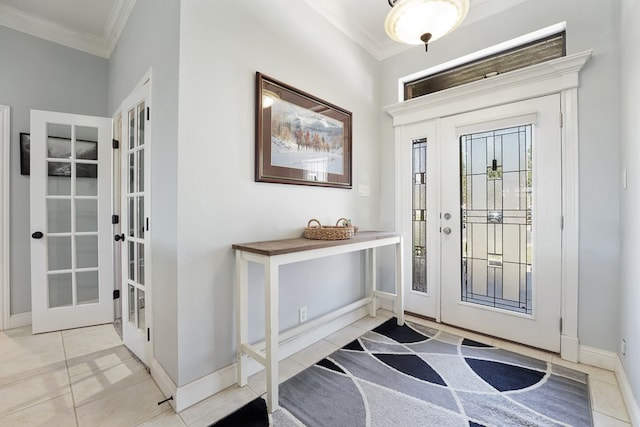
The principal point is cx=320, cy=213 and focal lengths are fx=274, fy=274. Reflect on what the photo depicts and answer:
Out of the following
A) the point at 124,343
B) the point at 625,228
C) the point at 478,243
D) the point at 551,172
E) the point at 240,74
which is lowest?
the point at 124,343

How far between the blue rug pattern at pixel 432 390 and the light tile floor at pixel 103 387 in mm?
116

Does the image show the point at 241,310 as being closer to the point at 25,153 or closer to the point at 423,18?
the point at 423,18

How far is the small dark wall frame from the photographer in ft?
8.59

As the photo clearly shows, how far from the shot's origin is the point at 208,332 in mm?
1638

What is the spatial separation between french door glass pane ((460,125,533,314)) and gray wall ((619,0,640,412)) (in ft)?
1.76

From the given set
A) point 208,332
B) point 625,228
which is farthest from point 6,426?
point 625,228

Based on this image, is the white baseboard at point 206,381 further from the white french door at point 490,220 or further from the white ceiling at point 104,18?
the white ceiling at point 104,18

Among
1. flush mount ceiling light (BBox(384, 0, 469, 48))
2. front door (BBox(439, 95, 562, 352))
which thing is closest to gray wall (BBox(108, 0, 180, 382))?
flush mount ceiling light (BBox(384, 0, 469, 48))

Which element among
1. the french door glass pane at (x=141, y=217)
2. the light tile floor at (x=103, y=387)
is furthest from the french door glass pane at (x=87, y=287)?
the french door glass pane at (x=141, y=217)

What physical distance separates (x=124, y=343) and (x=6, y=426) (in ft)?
2.92

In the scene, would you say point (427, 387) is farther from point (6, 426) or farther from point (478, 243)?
point (6, 426)

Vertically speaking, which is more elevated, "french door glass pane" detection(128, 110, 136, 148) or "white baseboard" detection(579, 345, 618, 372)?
"french door glass pane" detection(128, 110, 136, 148)

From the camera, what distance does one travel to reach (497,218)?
7.66 feet

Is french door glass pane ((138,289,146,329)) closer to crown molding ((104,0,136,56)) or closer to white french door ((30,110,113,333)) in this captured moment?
white french door ((30,110,113,333))
